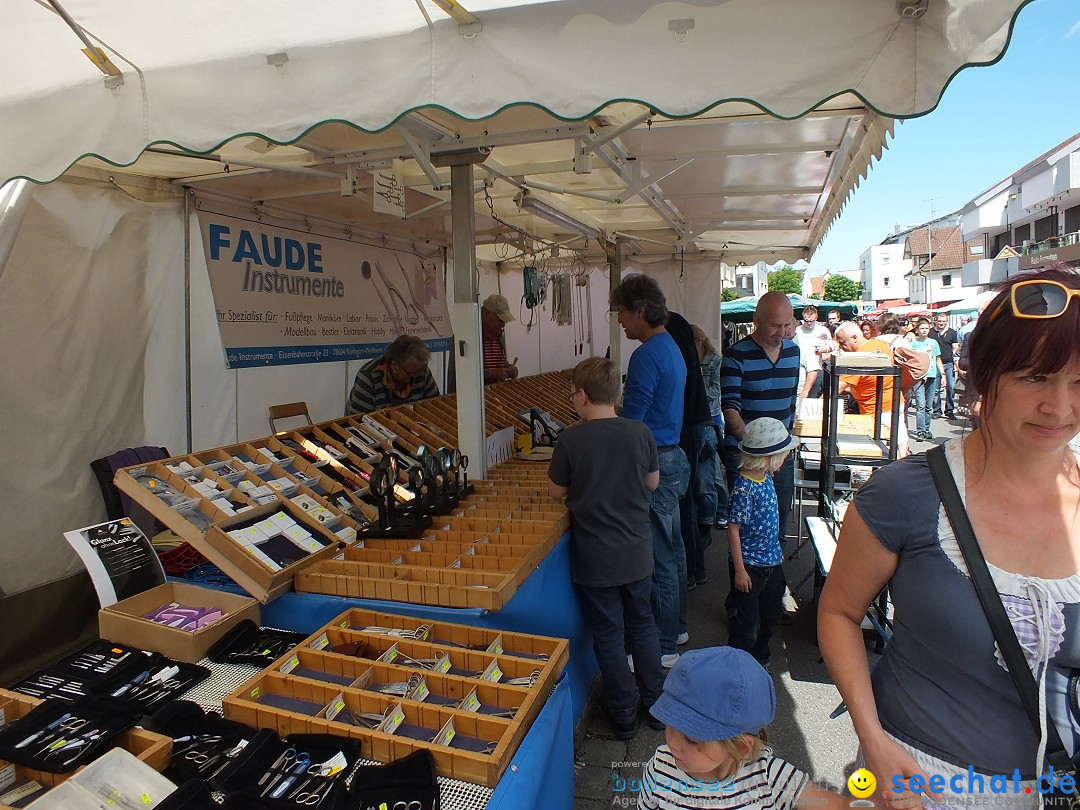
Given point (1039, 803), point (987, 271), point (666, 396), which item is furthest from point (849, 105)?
point (987, 271)

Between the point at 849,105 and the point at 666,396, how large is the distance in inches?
63.6

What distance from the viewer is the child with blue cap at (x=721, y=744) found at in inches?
52.4

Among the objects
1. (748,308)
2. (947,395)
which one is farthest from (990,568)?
(748,308)

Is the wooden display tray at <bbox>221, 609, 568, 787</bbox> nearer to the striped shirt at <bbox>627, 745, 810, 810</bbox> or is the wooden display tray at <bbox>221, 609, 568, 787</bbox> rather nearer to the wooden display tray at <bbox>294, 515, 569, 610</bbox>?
the wooden display tray at <bbox>294, 515, 569, 610</bbox>

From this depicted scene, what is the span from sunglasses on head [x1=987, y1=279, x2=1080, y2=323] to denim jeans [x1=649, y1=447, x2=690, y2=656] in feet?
7.55

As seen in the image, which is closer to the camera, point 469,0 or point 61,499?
point 469,0

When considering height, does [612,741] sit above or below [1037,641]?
below

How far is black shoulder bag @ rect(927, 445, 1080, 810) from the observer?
3.35 ft

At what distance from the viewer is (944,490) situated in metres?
1.14

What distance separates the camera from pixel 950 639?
109cm

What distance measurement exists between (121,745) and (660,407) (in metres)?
2.56

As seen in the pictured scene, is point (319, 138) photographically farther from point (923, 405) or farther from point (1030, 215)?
point (1030, 215)

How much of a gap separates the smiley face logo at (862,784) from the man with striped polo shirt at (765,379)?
2.72 m

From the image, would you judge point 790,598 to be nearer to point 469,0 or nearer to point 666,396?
point 666,396
